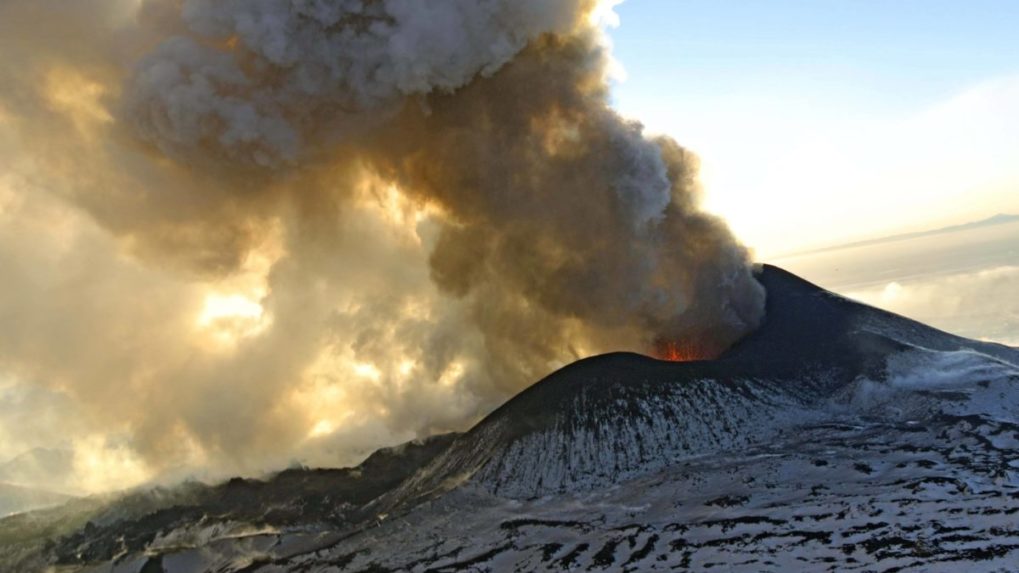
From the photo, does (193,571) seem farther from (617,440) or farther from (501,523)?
(617,440)

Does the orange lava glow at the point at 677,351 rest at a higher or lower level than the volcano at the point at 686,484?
higher

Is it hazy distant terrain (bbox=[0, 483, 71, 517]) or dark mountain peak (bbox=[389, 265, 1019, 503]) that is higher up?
hazy distant terrain (bbox=[0, 483, 71, 517])

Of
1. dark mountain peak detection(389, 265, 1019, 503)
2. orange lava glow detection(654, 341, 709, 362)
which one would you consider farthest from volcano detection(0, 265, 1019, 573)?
orange lava glow detection(654, 341, 709, 362)

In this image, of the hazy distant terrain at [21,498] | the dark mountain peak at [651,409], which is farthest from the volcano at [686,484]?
the hazy distant terrain at [21,498]

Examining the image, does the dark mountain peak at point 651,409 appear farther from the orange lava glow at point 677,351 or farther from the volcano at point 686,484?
the orange lava glow at point 677,351

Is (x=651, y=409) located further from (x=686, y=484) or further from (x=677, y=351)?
(x=677, y=351)

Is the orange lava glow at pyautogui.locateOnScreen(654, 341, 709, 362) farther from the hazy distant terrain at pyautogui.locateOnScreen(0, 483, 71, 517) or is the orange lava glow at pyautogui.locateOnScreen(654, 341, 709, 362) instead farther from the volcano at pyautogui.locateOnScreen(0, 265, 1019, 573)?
the hazy distant terrain at pyautogui.locateOnScreen(0, 483, 71, 517)
